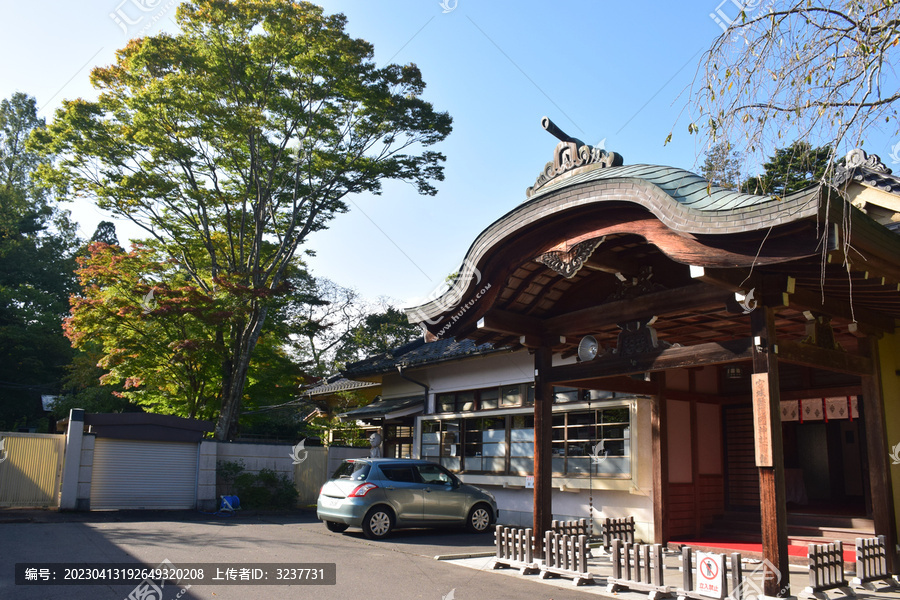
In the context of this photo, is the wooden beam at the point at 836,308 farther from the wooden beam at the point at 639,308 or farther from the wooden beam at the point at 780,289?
the wooden beam at the point at 639,308

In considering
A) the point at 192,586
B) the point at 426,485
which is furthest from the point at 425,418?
the point at 192,586

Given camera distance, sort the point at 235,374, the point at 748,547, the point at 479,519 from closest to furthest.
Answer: the point at 748,547
the point at 479,519
the point at 235,374

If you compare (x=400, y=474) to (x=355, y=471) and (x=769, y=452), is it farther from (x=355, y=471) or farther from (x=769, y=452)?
(x=769, y=452)

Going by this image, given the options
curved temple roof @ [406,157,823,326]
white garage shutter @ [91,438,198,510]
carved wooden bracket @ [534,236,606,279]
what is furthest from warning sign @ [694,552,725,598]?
white garage shutter @ [91,438,198,510]

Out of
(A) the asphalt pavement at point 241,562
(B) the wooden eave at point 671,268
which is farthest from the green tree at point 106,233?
(B) the wooden eave at point 671,268

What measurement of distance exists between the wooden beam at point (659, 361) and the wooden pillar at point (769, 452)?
0.24 meters

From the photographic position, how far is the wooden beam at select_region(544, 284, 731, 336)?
753 centimetres

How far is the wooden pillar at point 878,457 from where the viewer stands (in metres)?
8.29

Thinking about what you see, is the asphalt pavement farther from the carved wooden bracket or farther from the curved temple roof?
the carved wooden bracket

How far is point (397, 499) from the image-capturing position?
12102 mm

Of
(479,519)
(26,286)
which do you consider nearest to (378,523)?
(479,519)

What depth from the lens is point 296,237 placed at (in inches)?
836

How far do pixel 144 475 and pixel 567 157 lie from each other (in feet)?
44.7

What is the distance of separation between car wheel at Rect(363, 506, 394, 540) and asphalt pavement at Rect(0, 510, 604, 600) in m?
0.21
